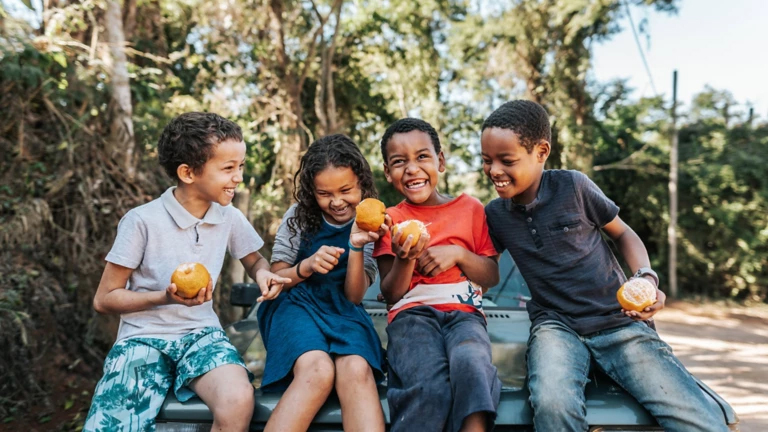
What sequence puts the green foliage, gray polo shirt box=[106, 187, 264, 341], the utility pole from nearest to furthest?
gray polo shirt box=[106, 187, 264, 341] → the green foliage → the utility pole

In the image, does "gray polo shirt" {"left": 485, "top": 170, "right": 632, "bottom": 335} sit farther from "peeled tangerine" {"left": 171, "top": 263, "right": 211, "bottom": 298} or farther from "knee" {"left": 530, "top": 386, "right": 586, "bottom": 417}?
"peeled tangerine" {"left": 171, "top": 263, "right": 211, "bottom": 298}

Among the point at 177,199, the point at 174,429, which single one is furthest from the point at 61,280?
the point at 174,429

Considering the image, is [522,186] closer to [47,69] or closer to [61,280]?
[61,280]

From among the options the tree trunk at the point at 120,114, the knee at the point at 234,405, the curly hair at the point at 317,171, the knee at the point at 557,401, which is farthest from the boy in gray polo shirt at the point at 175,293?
the tree trunk at the point at 120,114

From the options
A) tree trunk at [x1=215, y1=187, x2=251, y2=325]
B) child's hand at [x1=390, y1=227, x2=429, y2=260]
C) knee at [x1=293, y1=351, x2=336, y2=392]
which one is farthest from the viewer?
tree trunk at [x1=215, y1=187, x2=251, y2=325]

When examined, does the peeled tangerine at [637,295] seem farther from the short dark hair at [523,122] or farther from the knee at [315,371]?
the knee at [315,371]

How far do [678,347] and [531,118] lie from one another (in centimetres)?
687

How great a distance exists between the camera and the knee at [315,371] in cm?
197

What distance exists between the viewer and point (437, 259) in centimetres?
229

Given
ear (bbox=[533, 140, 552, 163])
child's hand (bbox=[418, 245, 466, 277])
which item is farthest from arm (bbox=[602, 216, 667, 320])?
child's hand (bbox=[418, 245, 466, 277])

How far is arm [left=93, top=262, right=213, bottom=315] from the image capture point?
207cm

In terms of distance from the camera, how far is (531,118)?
2.48 meters

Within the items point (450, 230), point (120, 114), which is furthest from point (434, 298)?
point (120, 114)

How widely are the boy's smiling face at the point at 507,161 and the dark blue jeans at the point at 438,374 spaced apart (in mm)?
592
